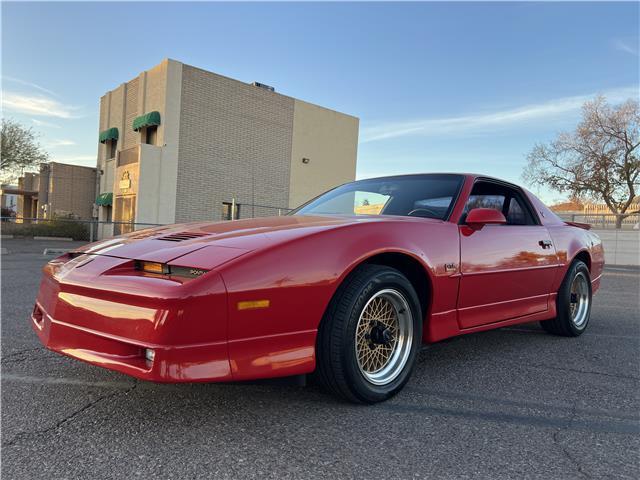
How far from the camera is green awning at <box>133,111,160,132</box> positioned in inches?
816

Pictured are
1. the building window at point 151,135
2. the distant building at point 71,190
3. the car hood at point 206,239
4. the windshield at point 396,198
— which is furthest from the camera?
the distant building at point 71,190

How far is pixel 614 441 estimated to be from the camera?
2174mm

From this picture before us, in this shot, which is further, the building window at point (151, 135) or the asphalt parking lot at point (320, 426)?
the building window at point (151, 135)

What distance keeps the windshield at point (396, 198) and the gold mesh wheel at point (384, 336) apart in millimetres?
785

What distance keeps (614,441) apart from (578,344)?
2162 millimetres

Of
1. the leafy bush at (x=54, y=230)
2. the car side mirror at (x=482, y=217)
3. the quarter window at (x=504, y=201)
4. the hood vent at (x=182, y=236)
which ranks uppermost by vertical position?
the quarter window at (x=504, y=201)

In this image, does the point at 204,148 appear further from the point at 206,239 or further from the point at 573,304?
the point at 206,239

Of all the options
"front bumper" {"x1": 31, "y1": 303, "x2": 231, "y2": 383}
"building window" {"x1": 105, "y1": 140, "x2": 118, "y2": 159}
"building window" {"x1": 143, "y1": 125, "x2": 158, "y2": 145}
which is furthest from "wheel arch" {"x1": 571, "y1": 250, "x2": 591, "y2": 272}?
"building window" {"x1": 105, "y1": 140, "x2": 118, "y2": 159}

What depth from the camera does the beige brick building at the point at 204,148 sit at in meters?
20.7

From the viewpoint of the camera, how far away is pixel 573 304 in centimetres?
450

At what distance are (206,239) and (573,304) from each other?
12.0ft

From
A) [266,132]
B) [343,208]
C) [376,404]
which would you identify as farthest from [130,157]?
[376,404]

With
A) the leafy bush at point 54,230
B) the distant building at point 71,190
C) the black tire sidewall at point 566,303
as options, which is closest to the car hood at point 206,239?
the black tire sidewall at point 566,303

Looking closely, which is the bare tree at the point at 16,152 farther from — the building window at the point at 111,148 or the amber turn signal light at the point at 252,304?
the amber turn signal light at the point at 252,304
